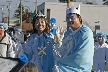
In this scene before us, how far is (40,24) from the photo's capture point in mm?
6508

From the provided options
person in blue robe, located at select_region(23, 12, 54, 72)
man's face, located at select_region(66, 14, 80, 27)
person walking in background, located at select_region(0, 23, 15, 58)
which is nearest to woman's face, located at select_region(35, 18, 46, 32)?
person in blue robe, located at select_region(23, 12, 54, 72)

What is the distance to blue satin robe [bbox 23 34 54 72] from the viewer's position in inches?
253

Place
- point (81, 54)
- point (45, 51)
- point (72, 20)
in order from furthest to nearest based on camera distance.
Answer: point (45, 51) → point (72, 20) → point (81, 54)

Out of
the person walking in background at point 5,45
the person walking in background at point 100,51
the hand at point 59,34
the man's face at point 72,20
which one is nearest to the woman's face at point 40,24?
the hand at point 59,34

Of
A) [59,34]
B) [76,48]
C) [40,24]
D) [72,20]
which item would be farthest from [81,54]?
[40,24]

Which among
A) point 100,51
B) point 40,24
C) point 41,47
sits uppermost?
point 40,24

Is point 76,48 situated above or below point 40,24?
below

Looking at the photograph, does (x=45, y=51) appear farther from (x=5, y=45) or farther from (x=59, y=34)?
(x=5, y=45)

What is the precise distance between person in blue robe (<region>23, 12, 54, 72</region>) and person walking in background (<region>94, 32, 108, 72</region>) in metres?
6.70

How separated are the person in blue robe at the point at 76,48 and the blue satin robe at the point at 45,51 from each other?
0.39 meters

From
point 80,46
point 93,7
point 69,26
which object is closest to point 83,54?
point 80,46

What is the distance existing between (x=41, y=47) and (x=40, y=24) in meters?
0.40

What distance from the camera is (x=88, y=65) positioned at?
18.0ft

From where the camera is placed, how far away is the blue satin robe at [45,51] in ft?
21.1
